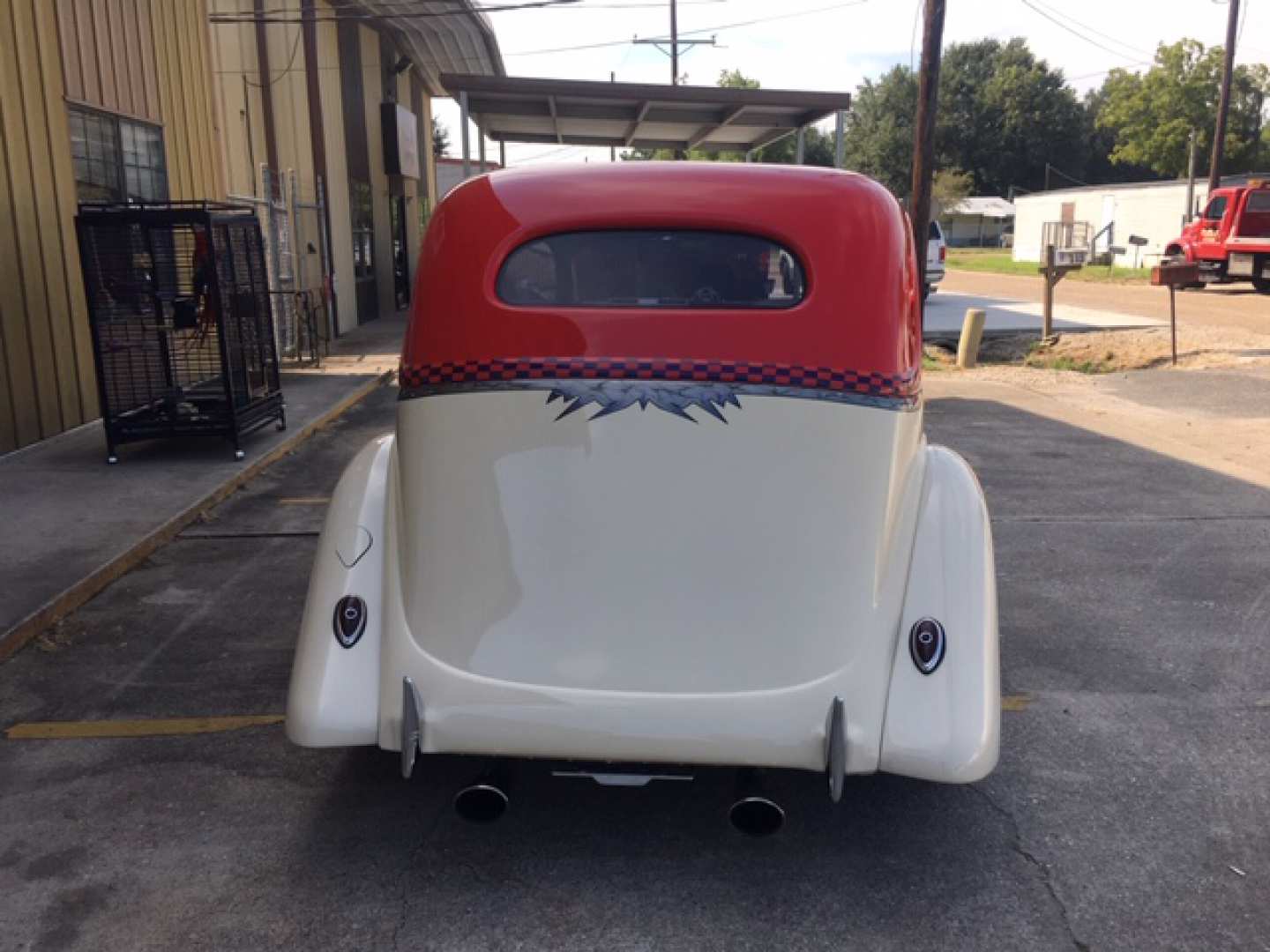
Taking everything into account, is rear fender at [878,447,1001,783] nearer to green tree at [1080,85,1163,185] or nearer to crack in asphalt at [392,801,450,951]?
crack in asphalt at [392,801,450,951]

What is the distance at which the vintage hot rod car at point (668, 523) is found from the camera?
3029 millimetres

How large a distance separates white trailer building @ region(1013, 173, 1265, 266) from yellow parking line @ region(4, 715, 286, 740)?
39419 mm

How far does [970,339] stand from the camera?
15.7 m

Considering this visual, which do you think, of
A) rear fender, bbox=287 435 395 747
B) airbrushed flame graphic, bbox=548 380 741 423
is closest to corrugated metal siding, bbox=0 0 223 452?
rear fender, bbox=287 435 395 747

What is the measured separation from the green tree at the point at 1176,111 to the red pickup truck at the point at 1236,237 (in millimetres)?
25678

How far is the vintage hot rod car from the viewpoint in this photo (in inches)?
119

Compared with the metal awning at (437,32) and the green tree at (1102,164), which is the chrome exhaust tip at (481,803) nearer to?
the metal awning at (437,32)

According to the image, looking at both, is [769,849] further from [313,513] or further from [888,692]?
[313,513]

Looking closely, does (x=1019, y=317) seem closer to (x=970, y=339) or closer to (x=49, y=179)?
(x=970, y=339)

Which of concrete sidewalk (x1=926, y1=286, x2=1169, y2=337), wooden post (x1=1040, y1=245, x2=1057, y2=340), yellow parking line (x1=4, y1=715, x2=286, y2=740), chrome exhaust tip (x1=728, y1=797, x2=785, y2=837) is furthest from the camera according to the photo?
concrete sidewalk (x1=926, y1=286, x2=1169, y2=337)

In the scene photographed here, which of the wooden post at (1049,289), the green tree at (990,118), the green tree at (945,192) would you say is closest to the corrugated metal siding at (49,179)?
the wooden post at (1049,289)

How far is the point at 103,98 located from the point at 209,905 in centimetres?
903

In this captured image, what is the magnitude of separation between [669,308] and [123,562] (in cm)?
422

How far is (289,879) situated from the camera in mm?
3174
